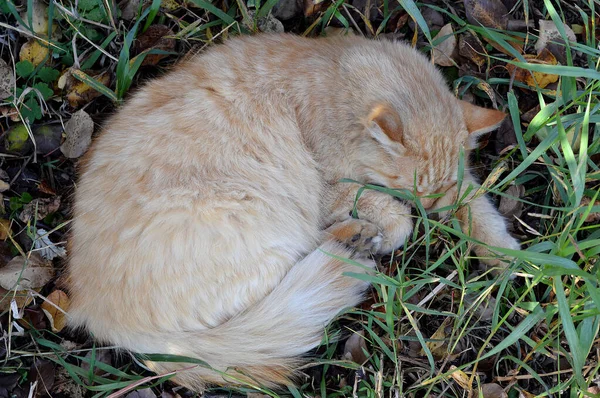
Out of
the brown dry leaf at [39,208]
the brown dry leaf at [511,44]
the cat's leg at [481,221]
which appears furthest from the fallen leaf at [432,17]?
the brown dry leaf at [39,208]

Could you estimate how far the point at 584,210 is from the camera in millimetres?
2625

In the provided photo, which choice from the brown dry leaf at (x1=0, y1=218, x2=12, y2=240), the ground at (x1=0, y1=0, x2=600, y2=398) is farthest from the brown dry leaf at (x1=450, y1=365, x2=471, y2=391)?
the brown dry leaf at (x1=0, y1=218, x2=12, y2=240)

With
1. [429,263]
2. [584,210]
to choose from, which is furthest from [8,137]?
[584,210]

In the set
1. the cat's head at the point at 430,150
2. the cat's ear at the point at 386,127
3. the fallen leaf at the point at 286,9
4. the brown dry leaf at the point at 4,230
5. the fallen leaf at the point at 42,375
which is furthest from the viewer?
the fallen leaf at the point at 286,9

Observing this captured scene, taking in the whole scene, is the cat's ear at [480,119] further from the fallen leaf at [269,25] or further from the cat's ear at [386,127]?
the fallen leaf at [269,25]

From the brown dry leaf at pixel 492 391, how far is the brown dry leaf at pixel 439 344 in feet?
0.79

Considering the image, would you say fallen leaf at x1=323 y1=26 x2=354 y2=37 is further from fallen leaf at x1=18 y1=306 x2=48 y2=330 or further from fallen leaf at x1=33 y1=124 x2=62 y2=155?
fallen leaf at x1=18 y1=306 x2=48 y2=330

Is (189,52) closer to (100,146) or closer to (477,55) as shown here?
(100,146)

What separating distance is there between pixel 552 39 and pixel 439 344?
1835 millimetres

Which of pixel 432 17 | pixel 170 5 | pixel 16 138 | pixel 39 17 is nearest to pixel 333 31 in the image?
pixel 432 17

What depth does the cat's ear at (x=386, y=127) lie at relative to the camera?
2.54m

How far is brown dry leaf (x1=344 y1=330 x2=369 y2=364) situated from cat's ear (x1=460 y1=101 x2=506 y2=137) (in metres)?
1.18

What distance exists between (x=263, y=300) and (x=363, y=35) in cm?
171

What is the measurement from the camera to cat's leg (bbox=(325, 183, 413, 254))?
3031 millimetres
